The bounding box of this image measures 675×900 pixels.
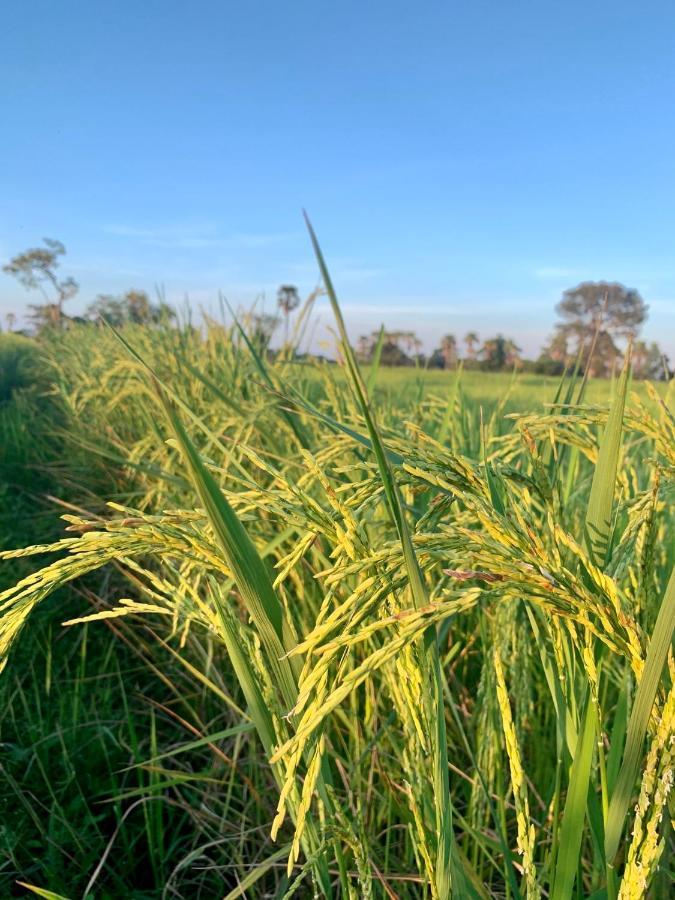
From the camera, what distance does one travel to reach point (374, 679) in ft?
5.04

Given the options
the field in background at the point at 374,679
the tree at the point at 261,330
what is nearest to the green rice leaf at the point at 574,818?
the field in background at the point at 374,679

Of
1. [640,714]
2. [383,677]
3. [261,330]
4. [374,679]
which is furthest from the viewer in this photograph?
[261,330]

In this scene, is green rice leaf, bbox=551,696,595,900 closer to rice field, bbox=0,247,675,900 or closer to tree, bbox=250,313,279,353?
rice field, bbox=0,247,675,900

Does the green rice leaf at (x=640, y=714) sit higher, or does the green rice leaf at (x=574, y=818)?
the green rice leaf at (x=640, y=714)

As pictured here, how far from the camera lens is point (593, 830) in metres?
0.78

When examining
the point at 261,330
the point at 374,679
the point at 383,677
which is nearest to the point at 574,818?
the point at 383,677

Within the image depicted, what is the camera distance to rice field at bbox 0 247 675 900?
1.93 feet

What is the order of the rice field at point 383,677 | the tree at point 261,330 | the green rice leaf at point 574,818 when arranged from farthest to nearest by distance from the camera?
the tree at point 261,330 < the green rice leaf at point 574,818 < the rice field at point 383,677

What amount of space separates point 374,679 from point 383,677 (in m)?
0.37

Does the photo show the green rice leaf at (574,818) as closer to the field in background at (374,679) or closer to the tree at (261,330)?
the field in background at (374,679)

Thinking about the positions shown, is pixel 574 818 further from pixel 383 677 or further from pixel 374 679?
pixel 374 679

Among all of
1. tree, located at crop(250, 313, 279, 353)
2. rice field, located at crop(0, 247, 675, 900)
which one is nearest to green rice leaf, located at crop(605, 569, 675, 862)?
rice field, located at crop(0, 247, 675, 900)

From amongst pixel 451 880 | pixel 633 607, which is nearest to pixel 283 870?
pixel 451 880

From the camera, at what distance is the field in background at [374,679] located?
594mm
